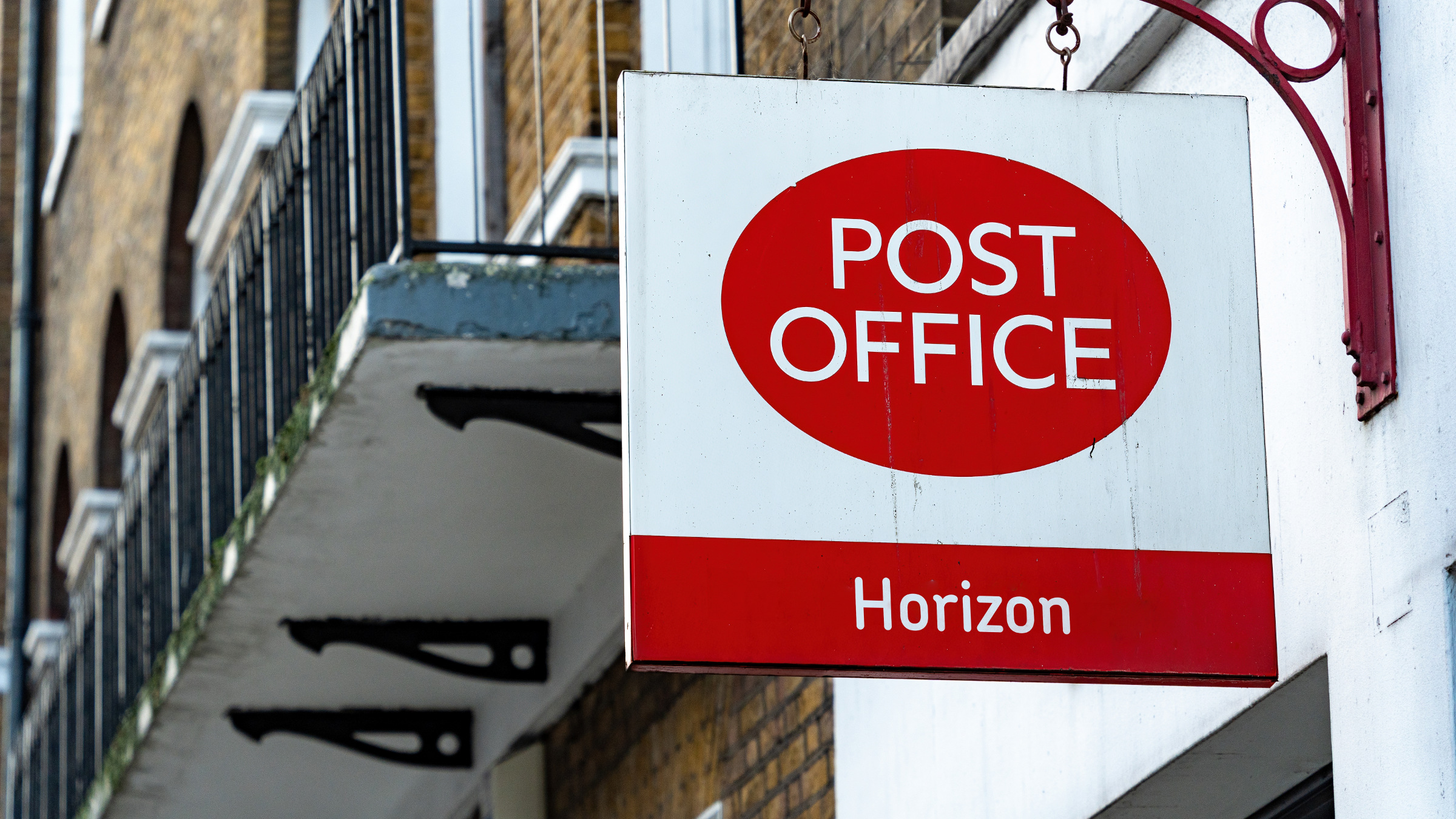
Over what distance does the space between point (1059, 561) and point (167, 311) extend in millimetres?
9535

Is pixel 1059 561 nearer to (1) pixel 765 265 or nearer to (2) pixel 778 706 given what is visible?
(1) pixel 765 265

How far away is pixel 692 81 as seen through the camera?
337 cm

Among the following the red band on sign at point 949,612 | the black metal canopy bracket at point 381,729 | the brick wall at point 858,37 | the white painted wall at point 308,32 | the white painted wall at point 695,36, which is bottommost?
the black metal canopy bracket at point 381,729

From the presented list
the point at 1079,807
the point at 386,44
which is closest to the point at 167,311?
the point at 386,44

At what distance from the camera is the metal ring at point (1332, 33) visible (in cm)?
334

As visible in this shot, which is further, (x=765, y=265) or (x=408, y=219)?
(x=408, y=219)

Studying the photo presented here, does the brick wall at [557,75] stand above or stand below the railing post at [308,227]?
above

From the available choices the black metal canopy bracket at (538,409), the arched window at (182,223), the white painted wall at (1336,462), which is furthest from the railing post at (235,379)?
the arched window at (182,223)

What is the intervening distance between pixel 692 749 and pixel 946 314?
3498 mm

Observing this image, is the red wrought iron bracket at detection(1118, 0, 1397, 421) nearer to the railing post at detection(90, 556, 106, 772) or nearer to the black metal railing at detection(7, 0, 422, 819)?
the black metal railing at detection(7, 0, 422, 819)

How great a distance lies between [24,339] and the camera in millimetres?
15602

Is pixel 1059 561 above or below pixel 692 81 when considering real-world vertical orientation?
below

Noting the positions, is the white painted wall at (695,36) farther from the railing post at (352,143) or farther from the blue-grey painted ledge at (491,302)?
the blue-grey painted ledge at (491,302)

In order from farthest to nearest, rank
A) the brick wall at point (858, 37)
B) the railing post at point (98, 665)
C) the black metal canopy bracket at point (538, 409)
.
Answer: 1. the railing post at point (98, 665)
2. the black metal canopy bracket at point (538, 409)
3. the brick wall at point (858, 37)
